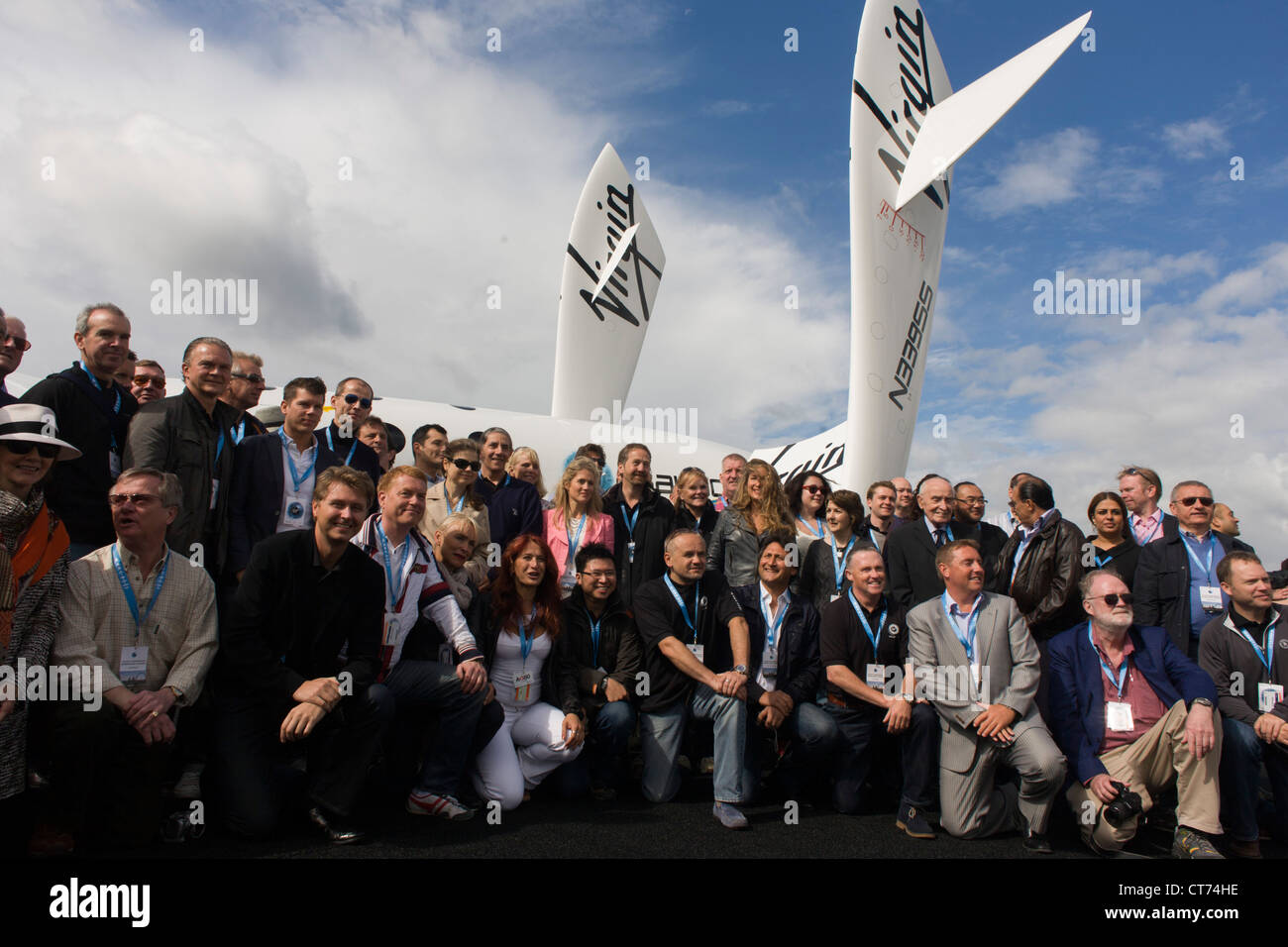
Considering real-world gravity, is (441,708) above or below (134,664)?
below

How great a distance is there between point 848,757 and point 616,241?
48.2 ft

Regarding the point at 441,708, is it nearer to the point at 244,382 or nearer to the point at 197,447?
the point at 197,447

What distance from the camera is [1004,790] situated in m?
4.18

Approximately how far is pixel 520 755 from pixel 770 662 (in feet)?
5.51

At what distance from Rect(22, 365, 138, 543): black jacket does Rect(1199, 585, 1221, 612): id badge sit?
6.94 metres

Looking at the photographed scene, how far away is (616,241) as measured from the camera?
674 inches

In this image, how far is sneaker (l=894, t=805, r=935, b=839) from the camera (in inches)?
159

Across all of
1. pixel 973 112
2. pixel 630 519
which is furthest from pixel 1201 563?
pixel 973 112

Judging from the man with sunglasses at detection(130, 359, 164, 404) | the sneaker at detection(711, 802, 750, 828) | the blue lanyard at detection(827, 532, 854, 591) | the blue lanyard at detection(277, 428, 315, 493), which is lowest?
the sneaker at detection(711, 802, 750, 828)

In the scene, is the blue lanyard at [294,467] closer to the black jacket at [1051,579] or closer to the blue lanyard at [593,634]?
the blue lanyard at [593,634]

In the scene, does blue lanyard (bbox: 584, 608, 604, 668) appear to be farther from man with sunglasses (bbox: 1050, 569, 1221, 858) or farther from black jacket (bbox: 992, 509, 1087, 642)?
black jacket (bbox: 992, 509, 1087, 642)

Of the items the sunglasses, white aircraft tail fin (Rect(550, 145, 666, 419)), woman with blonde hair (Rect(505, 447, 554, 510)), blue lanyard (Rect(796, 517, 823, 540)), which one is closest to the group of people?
the sunglasses

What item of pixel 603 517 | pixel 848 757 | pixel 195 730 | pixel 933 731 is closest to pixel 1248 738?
pixel 933 731

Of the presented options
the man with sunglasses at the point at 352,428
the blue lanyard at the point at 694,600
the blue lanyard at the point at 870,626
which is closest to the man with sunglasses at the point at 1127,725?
the blue lanyard at the point at 870,626
